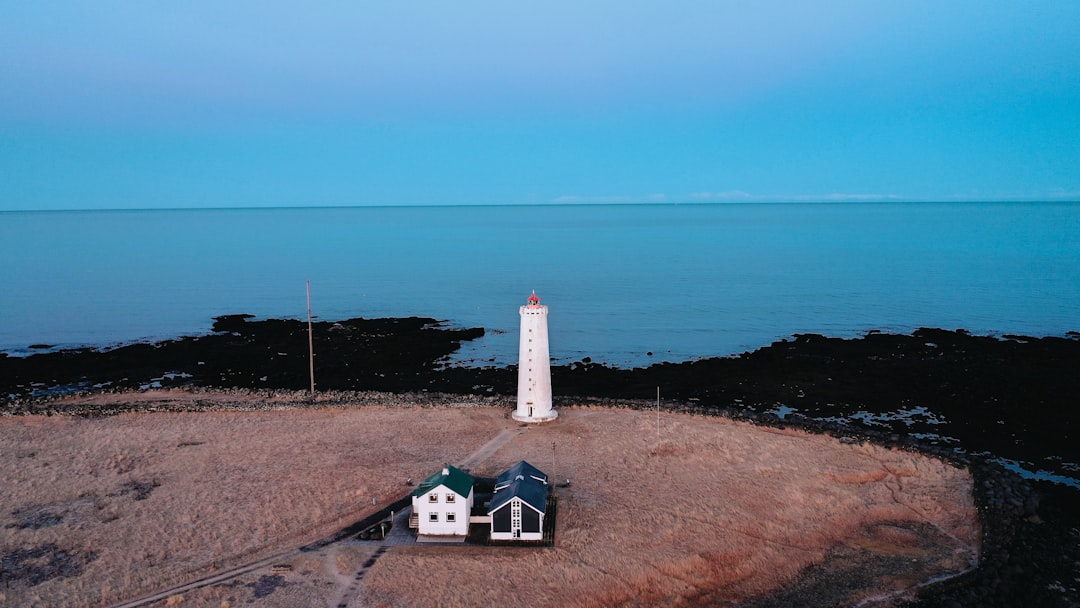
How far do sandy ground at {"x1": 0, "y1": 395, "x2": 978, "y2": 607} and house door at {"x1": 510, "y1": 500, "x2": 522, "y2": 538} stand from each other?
691mm

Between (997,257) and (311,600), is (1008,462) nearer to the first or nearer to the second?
(311,600)

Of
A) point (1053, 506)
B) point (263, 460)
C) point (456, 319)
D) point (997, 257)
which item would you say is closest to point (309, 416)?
point (263, 460)

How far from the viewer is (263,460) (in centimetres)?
2852

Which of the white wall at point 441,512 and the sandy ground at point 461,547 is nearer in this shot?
the sandy ground at point 461,547

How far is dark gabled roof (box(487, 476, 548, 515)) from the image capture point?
21750mm

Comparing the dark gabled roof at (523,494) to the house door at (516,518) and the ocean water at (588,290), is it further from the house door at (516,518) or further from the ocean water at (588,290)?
the ocean water at (588,290)

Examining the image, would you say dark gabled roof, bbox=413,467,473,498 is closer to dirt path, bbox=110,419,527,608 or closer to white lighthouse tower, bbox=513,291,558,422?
dirt path, bbox=110,419,527,608

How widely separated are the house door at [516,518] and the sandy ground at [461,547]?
2.27 feet

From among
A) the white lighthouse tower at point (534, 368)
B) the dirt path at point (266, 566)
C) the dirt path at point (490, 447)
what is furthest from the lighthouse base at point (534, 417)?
the dirt path at point (266, 566)

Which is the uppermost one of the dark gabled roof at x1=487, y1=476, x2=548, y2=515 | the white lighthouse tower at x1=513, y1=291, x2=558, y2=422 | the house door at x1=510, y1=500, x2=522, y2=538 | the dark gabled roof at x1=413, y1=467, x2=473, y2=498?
the white lighthouse tower at x1=513, y1=291, x2=558, y2=422

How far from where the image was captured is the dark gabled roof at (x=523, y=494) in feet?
71.4

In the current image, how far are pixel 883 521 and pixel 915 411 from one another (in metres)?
14.3

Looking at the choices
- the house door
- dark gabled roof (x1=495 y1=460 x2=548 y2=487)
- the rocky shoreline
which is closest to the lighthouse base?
the rocky shoreline

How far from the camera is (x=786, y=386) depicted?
40.9 metres
